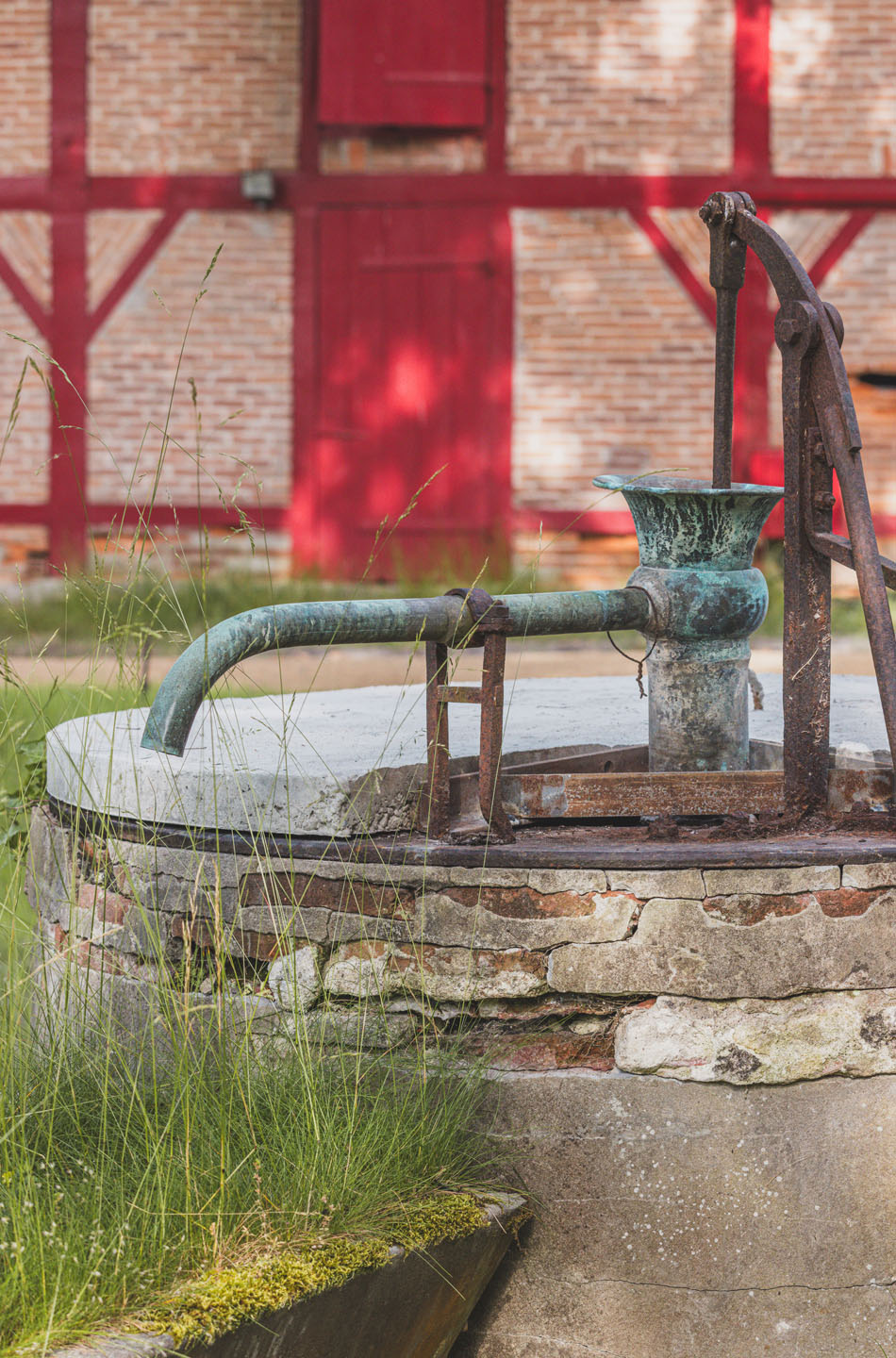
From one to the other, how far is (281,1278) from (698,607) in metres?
1.41

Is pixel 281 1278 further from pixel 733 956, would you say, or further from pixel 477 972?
pixel 733 956

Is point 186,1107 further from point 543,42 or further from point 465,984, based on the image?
point 543,42

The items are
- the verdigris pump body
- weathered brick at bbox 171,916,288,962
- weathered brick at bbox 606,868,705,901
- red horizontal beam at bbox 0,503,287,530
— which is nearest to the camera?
weathered brick at bbox 606,868,705,901

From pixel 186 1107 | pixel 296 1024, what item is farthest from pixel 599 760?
pixel 186 1107

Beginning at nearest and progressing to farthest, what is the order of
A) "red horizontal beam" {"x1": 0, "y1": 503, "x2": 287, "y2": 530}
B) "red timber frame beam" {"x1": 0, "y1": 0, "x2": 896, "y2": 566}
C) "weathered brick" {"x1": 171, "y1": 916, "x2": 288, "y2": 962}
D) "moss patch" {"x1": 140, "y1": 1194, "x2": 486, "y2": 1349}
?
"moss patch" {"x1": 140, "y1": 1194, "x2": 486, "y2": 1349}, "weathered brick" {"x1": 171, "y1": 916, "x2": 288, "y2": 962}, "red timber frame beam" {"x1": 0, "y1": 0, "x2": 896, "y2": 566}, "red horizontal beam" {"x1": 0, "y1": 503, "x2": 287, "y2": 530}

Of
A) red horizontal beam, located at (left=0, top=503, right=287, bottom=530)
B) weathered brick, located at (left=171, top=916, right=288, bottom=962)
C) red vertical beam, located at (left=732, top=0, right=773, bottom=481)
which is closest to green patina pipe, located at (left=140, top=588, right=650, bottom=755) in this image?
weathered brick, located at (left=171, top=916, right=288, bottom=962)

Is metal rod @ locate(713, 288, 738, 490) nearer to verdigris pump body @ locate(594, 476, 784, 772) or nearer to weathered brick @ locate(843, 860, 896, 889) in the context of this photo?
verdigris pump body @ locate(594, 476, 784, 772)

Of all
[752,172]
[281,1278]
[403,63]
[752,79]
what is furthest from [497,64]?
[281,1278]

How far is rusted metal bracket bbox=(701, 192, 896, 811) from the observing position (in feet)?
8.36

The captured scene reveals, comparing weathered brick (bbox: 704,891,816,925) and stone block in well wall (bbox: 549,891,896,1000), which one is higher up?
weathered brick (bbox: 704,891,816,925)

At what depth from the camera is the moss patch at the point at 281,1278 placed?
1885mm

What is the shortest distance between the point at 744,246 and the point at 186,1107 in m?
1.93

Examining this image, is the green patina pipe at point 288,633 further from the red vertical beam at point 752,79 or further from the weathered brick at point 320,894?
the red vertical beam at point 752,79

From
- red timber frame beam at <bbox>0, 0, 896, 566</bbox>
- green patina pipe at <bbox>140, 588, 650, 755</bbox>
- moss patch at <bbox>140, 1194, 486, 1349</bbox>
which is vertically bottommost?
moss patch at <bbox>140, 1194, 486, 1349</bbox>
